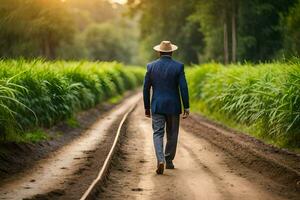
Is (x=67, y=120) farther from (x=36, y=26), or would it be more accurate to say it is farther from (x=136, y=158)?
(x=36, y=26)

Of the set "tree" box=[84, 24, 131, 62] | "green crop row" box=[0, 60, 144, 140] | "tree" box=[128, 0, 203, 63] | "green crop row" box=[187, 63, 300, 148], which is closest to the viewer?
"green crop row" box=[0, 60, 144, 140]

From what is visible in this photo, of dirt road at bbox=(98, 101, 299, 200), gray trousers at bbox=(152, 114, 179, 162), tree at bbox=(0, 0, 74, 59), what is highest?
tree at bbox=(0, 0, 74, 59)

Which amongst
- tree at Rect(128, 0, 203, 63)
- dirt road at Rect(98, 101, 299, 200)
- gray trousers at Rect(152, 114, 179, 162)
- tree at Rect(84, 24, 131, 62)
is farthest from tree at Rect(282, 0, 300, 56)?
tree at Rect(84, 24, 131, 62)

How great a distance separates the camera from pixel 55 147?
13.8m

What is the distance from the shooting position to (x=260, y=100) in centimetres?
1509

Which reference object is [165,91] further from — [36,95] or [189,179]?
[36,95]

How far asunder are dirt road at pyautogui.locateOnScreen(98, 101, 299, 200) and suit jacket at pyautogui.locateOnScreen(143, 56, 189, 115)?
1166 millimetres

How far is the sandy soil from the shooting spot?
26.9 ft

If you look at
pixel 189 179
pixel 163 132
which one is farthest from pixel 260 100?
pixel 189 179

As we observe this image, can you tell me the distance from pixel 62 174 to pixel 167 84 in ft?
8.14

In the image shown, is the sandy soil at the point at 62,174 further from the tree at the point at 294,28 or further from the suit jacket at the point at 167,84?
the tree at the point at 294,28

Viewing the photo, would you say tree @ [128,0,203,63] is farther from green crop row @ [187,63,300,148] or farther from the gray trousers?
the gray trousers

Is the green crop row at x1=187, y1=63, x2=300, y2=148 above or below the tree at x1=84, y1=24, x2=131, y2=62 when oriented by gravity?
below

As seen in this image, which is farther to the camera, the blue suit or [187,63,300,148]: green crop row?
[187,63,300,148]: green crop row
